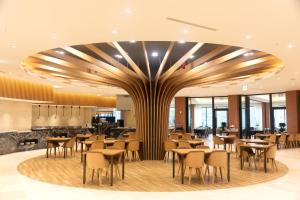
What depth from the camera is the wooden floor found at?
7.00 m

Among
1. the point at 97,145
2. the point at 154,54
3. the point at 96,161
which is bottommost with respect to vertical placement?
the point at 96,161

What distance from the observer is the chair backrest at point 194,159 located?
7355 millimetres

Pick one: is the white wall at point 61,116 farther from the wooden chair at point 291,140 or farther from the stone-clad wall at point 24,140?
the wooden chair at point 291,140

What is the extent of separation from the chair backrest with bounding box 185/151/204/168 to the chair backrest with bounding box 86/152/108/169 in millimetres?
2110

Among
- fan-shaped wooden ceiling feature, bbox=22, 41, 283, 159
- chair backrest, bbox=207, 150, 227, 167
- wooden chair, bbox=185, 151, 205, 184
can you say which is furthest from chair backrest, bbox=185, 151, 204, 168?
fan-shaped wooden ceiling feature, bbox=22, 41, 283, 159

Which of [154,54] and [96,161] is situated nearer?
[96,161]

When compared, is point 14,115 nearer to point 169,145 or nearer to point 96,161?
point 169,145

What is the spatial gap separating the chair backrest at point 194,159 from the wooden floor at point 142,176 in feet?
1.58

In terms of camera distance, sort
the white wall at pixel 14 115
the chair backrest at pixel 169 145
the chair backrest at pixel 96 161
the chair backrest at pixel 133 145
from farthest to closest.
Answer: the white wall at pixel 14 115 → the chair backrest at pixel 133 145 → the chair backrest at pixel 169 145 → the chair backrest at pixel 96 161

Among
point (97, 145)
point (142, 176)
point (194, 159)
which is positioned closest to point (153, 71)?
point (97, 145)

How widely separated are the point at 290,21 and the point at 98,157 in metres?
5.27

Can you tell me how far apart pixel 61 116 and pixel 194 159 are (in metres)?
14.1

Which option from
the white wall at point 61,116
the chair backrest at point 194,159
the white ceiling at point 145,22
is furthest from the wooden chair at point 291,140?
the white wall at point 61,116

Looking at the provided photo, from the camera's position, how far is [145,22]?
222 inches
